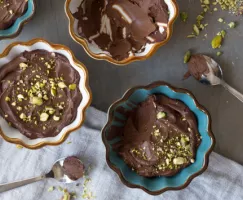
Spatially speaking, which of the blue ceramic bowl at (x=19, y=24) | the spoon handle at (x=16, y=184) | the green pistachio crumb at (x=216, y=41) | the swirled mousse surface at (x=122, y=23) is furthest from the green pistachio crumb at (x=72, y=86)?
the green pistachio crumb at (x=216, y=41)

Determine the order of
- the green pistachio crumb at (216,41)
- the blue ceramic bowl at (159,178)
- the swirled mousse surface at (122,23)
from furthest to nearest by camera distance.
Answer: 1. the green pistachio crumb at (216,41)
2. the swirled mousse surface at (122,23)
3. the blue ceramic bowl at (159,178)

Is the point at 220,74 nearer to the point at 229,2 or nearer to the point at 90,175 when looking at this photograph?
the point at 229,2

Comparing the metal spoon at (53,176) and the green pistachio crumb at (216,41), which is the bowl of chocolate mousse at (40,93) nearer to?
the metal spoon at (53,176)

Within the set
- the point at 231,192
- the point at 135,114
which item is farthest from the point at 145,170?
the point at 231,192

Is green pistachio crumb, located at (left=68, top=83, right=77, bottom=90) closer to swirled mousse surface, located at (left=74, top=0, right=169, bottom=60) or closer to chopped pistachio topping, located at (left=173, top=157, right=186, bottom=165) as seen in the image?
swirled mousse surface, located at (left=74, top=0, right=169, bottom=60)

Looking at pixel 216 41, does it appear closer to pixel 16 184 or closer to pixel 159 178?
pixel 159 178
